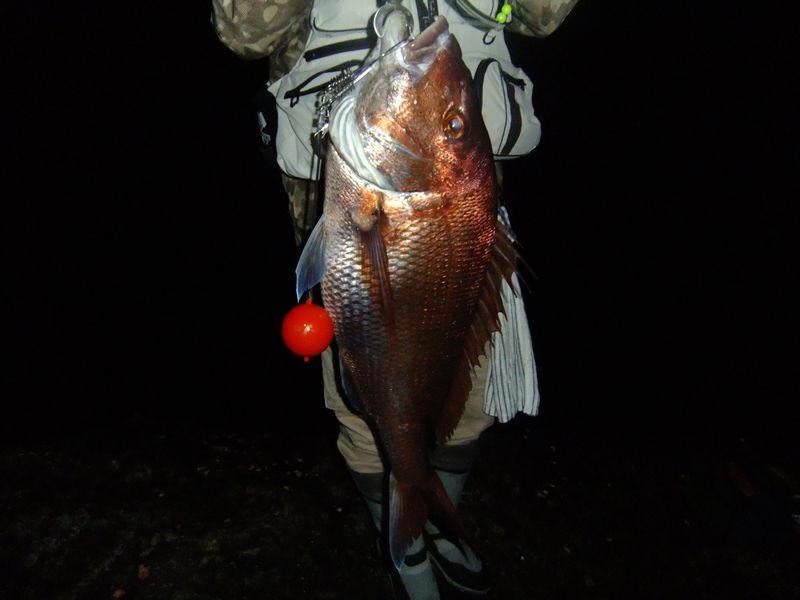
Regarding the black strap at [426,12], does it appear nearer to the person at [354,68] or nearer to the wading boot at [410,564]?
the person at [354,68]

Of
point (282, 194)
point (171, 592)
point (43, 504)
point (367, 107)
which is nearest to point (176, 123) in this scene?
point (282, 194)

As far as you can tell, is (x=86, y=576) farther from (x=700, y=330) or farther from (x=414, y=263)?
(x=700, y=330)

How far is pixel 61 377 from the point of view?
13.4 ft

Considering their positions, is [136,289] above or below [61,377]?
above

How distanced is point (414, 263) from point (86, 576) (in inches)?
82.5

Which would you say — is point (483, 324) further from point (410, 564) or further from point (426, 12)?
point (410, 564)

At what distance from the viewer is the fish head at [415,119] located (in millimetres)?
1027

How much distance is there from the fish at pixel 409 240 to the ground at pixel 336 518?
1.25 metres

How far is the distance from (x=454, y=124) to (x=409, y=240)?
0.28 metres

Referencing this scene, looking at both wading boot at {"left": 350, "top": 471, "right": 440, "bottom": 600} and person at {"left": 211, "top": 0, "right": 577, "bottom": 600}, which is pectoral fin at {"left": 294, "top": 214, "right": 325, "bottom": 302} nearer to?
person at {"left": 211, "top": 0, "right": 577, "bottom": 600}

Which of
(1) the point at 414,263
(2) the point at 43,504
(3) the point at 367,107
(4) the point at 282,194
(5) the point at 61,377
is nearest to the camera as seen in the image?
(3) the point at 367,107

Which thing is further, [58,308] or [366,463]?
[58,308]

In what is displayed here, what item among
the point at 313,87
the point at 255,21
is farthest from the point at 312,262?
the point at 255,21

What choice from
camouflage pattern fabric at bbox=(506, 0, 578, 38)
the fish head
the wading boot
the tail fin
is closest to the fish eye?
the fish head
